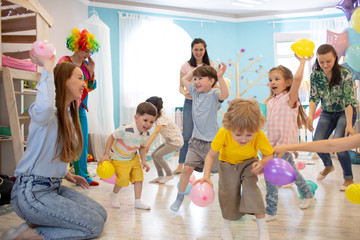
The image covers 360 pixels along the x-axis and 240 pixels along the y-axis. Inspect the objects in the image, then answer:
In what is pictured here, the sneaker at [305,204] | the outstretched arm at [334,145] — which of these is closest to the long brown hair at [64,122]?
the outstretched arm at [334,145]

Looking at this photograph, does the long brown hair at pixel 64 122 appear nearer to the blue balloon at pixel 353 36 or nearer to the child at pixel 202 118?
the child at pixel 202 118

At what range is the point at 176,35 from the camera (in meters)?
6.36

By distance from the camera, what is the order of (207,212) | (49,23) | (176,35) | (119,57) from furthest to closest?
1. (176,35)
2. (119,57)
3. (49,23)
4. (207,212)

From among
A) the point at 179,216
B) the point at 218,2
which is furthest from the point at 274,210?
the point at 218,2

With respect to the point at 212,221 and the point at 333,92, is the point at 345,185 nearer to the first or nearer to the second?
the point at 333,92

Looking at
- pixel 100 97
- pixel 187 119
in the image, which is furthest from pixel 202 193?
pixel 100 97

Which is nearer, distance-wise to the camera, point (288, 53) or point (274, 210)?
point (274, 210)

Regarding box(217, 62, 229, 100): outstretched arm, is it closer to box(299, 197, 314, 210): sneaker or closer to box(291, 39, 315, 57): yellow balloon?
box(291, 39, 315, 57): yellow balloon

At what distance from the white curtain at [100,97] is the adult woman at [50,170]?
3.16m

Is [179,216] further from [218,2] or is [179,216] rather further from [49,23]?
[218,2]

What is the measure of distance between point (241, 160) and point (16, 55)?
2.54 m

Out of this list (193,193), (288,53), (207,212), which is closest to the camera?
(193,193)

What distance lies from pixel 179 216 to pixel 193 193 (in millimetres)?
549

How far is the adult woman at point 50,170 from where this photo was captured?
1.67m
